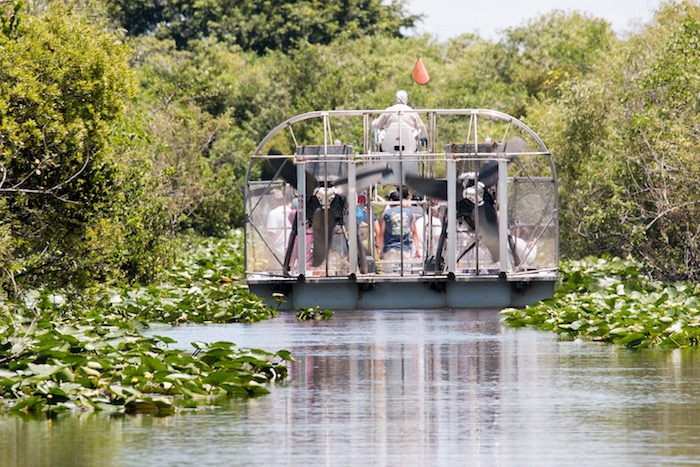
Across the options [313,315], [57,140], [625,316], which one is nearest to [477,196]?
[313,315]

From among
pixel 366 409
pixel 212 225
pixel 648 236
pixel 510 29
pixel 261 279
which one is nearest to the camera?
pixel 366 409

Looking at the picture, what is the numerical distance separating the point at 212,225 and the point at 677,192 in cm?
2626

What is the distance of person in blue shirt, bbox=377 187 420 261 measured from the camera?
83.8 feet

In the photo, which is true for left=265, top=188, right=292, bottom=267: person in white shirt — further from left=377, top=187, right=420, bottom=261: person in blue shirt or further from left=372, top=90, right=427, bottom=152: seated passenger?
left=372, top=90, right=427, bottom=152: seated passenger

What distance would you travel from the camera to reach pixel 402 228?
24.2 metres

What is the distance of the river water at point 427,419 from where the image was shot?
32.7 feet

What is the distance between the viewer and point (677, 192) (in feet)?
85.8

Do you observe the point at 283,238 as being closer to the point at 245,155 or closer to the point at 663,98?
the point at 663,98

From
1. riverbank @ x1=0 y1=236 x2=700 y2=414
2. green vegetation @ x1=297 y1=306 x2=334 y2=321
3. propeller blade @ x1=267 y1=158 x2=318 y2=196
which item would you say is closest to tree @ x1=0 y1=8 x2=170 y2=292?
riverbank @ x1=0 y1=236 x2=700 y2=414

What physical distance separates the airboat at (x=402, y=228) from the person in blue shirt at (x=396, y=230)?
6 cm

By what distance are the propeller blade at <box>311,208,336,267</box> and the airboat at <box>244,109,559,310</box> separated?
0.02 metres

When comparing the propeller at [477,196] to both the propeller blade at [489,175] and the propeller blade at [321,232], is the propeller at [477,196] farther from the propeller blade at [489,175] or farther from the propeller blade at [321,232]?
the propeller blade at [321,232]

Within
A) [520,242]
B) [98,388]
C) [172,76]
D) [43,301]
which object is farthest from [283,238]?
[172,76]

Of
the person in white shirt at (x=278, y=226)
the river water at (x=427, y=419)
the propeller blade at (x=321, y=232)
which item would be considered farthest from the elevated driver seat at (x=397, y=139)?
the river water at (x=427, y=419)
